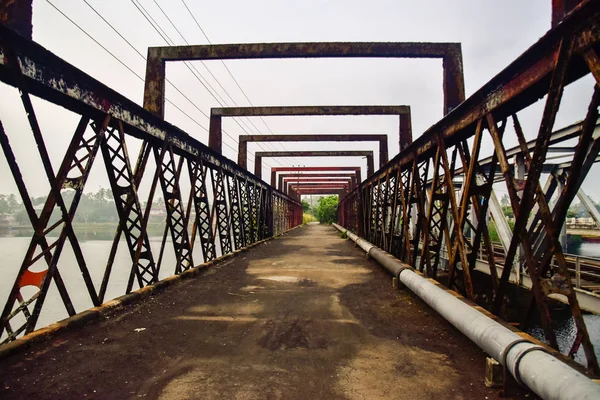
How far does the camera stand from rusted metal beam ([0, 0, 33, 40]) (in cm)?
369

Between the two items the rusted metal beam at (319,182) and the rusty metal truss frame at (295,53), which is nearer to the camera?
the rusty metal truss frame at (295,53)

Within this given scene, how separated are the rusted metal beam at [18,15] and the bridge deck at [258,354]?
150 inches

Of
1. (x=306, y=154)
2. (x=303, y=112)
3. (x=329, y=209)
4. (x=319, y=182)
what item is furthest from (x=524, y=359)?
(x=329, y=209)

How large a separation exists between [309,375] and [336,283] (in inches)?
174

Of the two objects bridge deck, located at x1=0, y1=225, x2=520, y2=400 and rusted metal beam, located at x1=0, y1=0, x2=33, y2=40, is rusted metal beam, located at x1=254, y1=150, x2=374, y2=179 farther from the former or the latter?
rusted metal beam, located at x1=0, y1=0, x2=33, y2=40

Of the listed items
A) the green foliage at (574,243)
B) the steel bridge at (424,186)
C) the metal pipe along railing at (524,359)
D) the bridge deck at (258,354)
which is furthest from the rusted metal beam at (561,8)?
the green foliage at (574,243)

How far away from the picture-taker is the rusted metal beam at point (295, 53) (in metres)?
7.94

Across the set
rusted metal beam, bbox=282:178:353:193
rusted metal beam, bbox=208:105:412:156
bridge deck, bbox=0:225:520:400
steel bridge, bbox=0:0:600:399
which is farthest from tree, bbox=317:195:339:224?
bridge deck, bbox=0:225:520:400

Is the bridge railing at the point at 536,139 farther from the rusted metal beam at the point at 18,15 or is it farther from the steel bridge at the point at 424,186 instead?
the rusted metal beam at the point at 18,15

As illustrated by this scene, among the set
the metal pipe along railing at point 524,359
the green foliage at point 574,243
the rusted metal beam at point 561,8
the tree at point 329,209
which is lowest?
the green foliage at point 574,243

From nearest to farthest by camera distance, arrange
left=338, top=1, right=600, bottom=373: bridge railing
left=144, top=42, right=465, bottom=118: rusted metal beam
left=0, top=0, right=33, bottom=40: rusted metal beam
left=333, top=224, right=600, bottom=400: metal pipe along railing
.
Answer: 1. left=333, top=224, right=600, bottom=400: metal pipe along railing
2. left=338, top=1, right=600, bottom=373: bridge railing
3. left=0, top=0, right=33, bottom=40: rusted metal beam
4. left=144, top=42, right=465, bottom=118: rusted metal beam

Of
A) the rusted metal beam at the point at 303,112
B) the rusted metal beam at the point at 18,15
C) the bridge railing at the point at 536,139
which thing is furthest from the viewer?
the rusted metal beam at the point at 303,112

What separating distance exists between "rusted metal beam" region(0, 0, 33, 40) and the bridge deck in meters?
3.82

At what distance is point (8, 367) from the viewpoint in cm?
322
